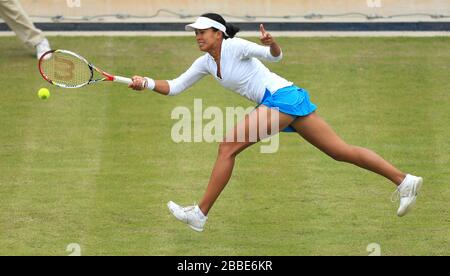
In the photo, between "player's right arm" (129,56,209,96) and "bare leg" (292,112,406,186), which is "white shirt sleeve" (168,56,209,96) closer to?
"player's right arm" (129,56,209,96)

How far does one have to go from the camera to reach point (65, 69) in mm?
11414

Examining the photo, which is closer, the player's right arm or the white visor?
the white visor

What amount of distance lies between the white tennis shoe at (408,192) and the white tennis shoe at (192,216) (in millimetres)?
1565

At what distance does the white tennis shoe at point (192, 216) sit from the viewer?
1058 cm

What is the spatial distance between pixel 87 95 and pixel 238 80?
4.14 metres

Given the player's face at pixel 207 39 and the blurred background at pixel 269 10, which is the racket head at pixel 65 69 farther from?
the blurred background at pixel 269 10

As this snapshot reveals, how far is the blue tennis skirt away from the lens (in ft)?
34.4

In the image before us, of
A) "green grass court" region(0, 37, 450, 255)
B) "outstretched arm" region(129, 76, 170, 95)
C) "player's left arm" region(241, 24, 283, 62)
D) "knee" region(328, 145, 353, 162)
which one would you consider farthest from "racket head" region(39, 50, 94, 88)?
"knee" region(328, 145, 353, 162)

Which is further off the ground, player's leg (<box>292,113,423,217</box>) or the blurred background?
player's leg (<box>292,113,423,217</box>)

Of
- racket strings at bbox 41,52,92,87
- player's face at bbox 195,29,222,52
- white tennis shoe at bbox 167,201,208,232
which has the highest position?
player's face at bbox 195,29,222,52

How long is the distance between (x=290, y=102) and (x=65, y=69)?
2.08m

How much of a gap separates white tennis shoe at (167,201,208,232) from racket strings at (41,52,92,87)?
1.47 meters

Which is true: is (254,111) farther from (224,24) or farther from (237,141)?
(224,24)

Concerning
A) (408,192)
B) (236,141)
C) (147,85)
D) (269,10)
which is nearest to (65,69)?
(147,85)
